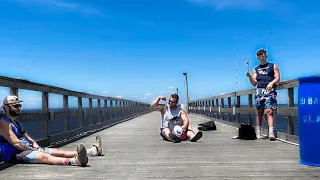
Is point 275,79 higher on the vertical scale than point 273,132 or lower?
higher

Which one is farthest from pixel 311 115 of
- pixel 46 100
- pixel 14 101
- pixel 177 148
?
pixel 46 100

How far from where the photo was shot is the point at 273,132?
802cm

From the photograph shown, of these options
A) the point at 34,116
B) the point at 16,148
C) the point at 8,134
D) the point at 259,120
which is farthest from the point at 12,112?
the point at 259,120

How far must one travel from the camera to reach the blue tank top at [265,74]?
7879 millimetres

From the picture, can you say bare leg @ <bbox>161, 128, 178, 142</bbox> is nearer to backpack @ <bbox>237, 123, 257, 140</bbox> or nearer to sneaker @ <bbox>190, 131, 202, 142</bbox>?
sneaker @ <bbox>190, 131, 202, 142</bbox>

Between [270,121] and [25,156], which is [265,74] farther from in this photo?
[25,156]

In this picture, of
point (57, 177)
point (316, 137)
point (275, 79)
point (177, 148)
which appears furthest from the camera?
point (275, 79)

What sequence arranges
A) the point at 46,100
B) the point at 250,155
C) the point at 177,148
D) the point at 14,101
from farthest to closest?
the point at 46,100 < the point at 177,148 < the point at 250,155 < the point at 14,101

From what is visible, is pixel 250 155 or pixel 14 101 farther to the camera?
pixel 250 155

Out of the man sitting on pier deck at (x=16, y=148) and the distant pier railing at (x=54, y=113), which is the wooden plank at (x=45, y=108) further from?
the man sitting on pier deck at (x=16, y=148)

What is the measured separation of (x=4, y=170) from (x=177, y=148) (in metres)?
3.08

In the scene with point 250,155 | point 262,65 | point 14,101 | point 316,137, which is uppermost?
point 262,65

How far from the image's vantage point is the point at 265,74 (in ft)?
26.0

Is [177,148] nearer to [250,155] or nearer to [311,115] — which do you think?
[250,155]
